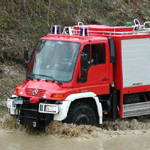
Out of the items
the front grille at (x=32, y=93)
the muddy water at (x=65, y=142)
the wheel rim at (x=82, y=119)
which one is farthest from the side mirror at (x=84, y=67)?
the muddy water at (x=65, y=142)

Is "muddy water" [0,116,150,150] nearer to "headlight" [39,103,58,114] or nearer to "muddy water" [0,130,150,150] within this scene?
"muddy water" [0,130,150,150]

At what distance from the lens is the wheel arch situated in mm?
11352

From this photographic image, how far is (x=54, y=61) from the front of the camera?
12.1m

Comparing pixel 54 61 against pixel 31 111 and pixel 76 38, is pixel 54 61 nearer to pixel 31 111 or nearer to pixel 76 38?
pixel 76 38

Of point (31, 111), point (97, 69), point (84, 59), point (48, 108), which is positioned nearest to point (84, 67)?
point (84, 59)

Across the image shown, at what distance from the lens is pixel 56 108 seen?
1129cm

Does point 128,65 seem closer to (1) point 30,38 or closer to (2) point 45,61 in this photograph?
(2) point 45,61

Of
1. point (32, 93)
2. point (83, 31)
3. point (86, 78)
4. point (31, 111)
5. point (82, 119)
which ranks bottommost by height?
point (82, 119)

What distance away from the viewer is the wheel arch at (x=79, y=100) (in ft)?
37.2

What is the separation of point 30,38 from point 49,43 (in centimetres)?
547

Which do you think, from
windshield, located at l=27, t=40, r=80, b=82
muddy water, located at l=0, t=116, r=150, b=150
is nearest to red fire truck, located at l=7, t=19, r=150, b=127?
windshield, located at l=27, t=40, r=80, b=82

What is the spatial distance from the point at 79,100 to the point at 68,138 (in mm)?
956

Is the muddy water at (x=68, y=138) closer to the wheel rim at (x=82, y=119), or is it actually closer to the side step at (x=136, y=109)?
the wheel rim at (x=82, y=119)

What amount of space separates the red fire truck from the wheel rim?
25mm
